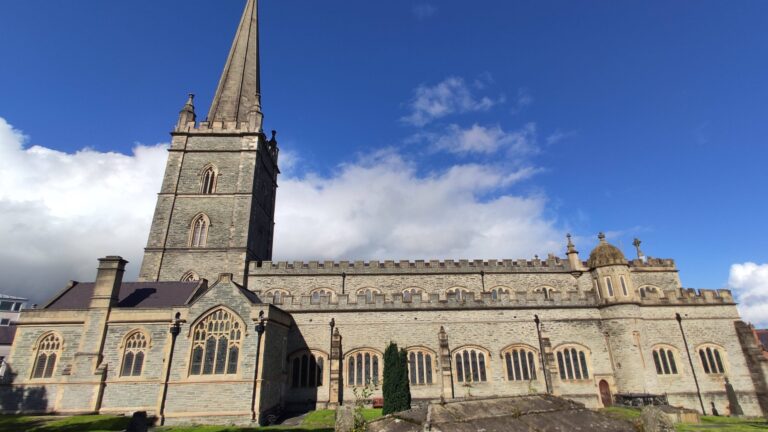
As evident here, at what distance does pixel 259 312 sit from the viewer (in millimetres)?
19984

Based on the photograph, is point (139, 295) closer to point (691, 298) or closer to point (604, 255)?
point (604, 255)

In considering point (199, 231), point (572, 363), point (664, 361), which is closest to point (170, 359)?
point (199, 231)

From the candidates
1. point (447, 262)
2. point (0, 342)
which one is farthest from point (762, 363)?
point (0, 342)

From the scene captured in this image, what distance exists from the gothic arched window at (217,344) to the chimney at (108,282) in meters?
5.38

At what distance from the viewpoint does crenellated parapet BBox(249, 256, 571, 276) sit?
93.8ft

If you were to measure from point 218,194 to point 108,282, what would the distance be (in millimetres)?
10828

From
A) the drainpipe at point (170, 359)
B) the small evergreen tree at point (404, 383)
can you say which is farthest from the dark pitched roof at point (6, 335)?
the small evergreen tree at point (404, 383)

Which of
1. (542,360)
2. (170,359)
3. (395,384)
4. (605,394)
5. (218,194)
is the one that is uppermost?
(218,194)

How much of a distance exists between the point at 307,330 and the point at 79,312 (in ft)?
40.6

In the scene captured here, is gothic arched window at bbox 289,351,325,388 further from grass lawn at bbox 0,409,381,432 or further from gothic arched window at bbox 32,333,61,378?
gothic arched window at bbox 32,333,61,378

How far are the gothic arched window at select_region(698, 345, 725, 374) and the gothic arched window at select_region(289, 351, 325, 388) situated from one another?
2369 centimetres

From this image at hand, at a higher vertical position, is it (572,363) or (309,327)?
(309,327)

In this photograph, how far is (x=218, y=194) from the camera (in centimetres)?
3033

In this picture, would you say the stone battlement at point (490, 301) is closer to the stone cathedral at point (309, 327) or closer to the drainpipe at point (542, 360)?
the stone cathedral at point (309, 327)
